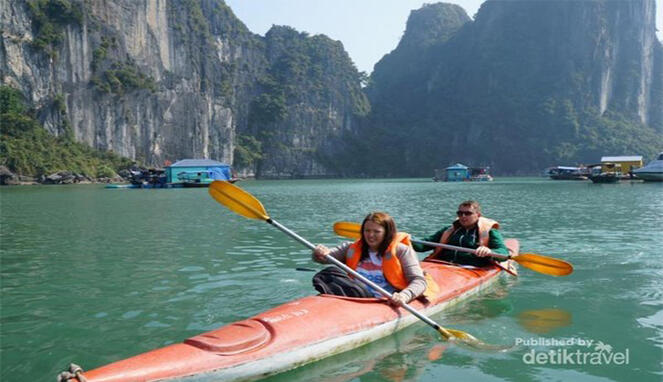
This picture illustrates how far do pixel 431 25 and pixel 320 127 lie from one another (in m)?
67.0

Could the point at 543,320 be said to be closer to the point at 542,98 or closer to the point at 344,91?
the point at 344,91

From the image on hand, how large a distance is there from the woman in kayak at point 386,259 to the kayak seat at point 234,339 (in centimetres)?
140

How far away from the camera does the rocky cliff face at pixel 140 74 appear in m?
73.3

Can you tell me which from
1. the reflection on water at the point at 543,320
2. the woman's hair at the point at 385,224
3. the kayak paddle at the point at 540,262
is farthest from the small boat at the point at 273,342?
the kayak paddle at the point at 540,262

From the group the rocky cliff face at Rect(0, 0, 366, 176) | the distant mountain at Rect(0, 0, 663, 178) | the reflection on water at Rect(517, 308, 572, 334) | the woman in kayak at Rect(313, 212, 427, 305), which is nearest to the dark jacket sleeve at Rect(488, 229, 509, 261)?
the reflection on water at Rect(517, 308, 572, 334)

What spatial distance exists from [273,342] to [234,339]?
343 millimetres

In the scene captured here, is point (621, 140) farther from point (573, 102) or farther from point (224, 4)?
point (224, 4)

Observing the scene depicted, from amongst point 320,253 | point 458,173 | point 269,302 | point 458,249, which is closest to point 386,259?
point 320,253

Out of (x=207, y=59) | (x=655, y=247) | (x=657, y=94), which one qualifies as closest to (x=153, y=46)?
(x=207, y=59)

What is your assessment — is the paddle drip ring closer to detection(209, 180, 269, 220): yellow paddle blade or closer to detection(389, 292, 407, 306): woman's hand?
detection(389, 292, 407, 306): woman's hand

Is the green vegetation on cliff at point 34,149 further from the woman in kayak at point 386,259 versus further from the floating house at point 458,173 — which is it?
the woman in kayak at point 386,259

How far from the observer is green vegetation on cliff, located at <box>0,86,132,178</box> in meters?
64.1

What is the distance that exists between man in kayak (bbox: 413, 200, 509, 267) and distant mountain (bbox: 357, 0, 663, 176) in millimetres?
120990

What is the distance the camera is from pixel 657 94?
13700cm
